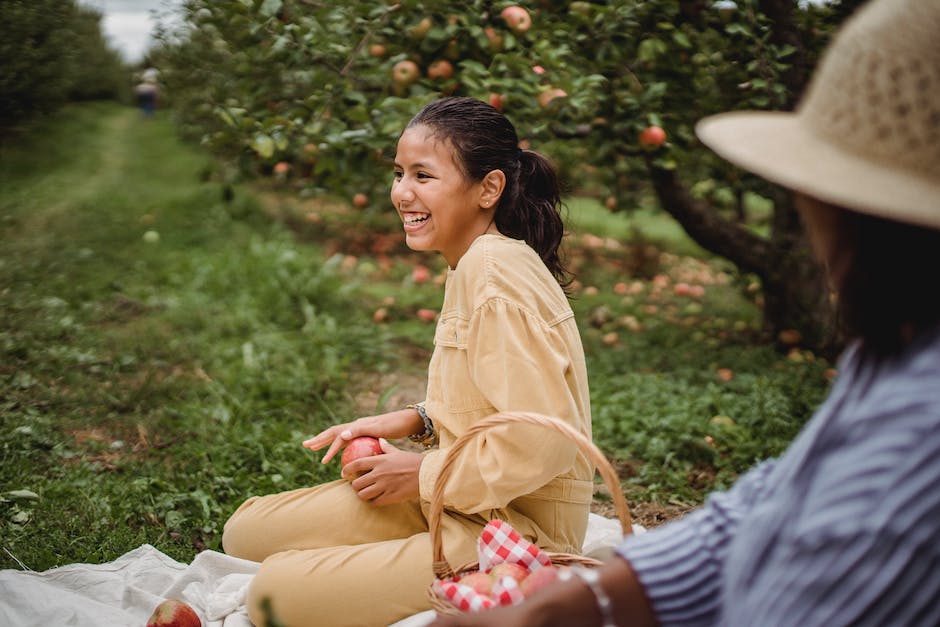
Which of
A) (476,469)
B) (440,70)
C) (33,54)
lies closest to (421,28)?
(440,70)

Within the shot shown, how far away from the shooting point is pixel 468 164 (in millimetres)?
1951

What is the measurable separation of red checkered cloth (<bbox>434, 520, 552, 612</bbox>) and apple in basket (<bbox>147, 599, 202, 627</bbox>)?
2.33ft

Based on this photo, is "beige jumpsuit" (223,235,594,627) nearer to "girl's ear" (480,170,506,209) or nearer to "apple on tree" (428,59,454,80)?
"girl's ear" (480,170,506,209)

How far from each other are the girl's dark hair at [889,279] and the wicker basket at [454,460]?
54cm

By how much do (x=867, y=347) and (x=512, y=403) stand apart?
31.5 inches

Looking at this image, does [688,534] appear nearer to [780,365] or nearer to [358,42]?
[358,42]

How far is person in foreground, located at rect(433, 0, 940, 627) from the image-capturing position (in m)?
0.83

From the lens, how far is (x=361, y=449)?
2041 millimetres

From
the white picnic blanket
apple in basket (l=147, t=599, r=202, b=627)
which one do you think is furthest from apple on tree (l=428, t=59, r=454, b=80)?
apple in basket (l=147, t=599, r=202, b=627)

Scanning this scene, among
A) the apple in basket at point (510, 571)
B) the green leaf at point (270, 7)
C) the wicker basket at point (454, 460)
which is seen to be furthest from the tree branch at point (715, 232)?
the apple in basket at point (510, 571)

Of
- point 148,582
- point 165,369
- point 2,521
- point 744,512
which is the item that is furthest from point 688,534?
point 165,369

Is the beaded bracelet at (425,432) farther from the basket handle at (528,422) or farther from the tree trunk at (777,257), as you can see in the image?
the tree trunk at (777,257)

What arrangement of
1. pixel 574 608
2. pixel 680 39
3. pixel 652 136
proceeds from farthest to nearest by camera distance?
1. pixel 652 136
2. pixel 680 39
3. pixel 574 608

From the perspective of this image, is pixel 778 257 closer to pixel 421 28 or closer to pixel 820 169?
pixel 421 28
